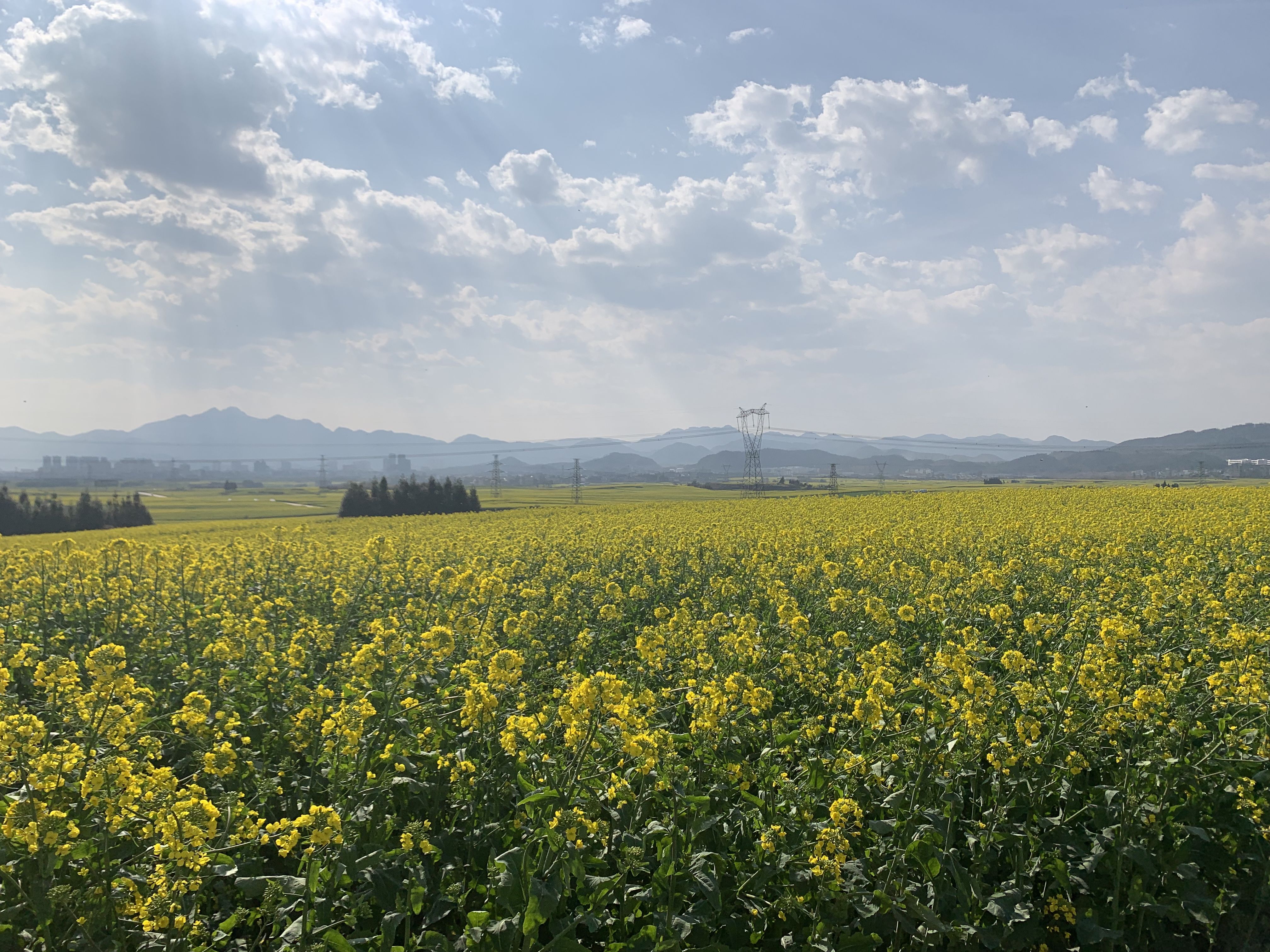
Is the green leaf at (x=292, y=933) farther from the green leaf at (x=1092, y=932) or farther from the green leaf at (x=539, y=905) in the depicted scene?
the green leaf at (x=1092, y=932)

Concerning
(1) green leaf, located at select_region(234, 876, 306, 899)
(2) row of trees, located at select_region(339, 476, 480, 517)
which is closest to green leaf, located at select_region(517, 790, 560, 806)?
(1) green leaf, located at select_region(234, 876, 306, 899)

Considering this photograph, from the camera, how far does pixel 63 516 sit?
213ft

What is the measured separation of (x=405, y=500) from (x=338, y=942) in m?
70.1

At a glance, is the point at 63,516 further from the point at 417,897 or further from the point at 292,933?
the point at 417,897

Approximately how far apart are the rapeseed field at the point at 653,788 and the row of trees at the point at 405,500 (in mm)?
62910

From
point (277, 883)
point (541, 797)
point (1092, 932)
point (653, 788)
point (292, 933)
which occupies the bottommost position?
point (1092, 932)

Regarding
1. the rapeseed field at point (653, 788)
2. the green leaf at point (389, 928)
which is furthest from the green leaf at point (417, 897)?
the green leaf at point (389, 928)

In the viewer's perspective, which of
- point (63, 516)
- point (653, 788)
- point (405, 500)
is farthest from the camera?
point (405, 500)

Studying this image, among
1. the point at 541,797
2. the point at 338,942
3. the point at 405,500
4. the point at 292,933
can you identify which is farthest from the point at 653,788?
the point at 405,500

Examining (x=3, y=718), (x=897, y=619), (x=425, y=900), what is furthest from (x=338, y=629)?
(x=897, y=619)

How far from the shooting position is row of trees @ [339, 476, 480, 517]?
224 ft

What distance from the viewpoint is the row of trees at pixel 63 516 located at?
206 ft

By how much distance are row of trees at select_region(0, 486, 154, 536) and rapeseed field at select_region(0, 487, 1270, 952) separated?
230 feet

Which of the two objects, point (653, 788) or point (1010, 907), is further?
point (653, 788)
